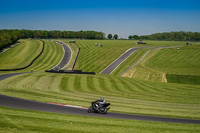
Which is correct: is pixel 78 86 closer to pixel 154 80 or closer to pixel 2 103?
pixel 2 103

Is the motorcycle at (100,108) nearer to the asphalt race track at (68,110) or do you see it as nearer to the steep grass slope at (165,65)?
the asphalt race track at (68,110)

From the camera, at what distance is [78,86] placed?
4500 centimetres

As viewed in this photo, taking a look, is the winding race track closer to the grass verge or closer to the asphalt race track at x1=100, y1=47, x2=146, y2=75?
the grass verge

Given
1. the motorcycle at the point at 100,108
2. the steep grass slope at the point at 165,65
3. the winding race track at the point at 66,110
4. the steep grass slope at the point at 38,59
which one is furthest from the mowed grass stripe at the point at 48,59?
the motorcycle at the point at 100,108

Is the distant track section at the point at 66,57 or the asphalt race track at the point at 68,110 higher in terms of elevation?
the distant track section at the point at 66,57

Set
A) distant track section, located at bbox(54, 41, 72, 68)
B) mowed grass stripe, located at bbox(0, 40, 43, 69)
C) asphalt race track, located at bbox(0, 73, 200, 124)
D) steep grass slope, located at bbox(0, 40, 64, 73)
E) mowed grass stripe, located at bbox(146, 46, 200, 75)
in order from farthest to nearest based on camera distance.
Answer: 1. mowed grass stripe, located at bbox(0, 40, 43, 69)
2. distant track section, located at bbox(54, 41, 72, 68)
3. steep grass slope, located at bbox(0, 40, 64, 73)
4. mowed grass stripe, located at bbox(146, 46, 200, 75)
5. asphalt race track, located at bbox(0, 73, 200, 124)

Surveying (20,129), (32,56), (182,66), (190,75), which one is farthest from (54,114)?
(32,56)

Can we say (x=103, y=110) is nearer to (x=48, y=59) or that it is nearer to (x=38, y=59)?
(x=48, y=59)

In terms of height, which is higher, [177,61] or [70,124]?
[177,61]

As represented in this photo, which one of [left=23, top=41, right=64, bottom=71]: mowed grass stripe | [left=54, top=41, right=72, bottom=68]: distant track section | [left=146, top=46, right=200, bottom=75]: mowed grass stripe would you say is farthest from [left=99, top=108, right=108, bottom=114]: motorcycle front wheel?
[left=54, top=41, right=72, bottom=68]: distant track section

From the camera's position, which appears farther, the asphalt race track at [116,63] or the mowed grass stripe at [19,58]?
the mowed grass stripe at [19,58]

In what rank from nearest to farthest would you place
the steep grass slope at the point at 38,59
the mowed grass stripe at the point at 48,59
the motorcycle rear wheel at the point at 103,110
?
1. the motorcycle rear wheel at the point at 103,110
2. the mowed grass stripe at the point at 48,59
3. the steep grass slope at the point at 38,59

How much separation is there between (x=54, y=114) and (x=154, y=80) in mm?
45543

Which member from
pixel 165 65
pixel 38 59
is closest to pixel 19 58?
pixel 38 59
